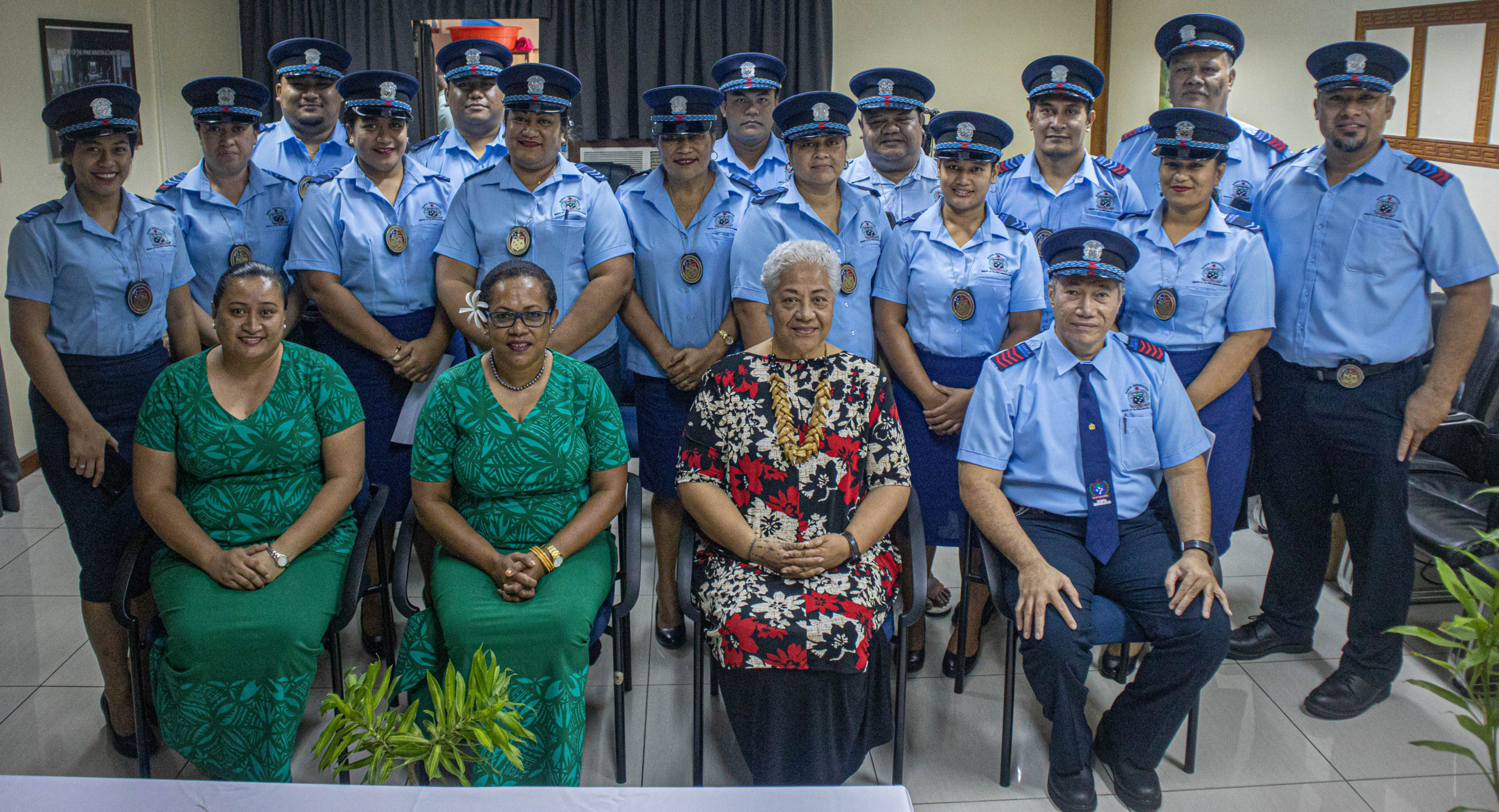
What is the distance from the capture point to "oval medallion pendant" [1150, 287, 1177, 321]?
117 inches

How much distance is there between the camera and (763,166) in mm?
4328

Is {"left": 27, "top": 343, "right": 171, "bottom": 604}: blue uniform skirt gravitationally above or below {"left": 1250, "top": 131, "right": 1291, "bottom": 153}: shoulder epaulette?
below

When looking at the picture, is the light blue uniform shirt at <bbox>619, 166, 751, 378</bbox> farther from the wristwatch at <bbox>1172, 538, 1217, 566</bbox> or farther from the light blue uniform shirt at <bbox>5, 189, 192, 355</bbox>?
the wristwatch at <bbox>1172, 538, 1217, 566</bbox>

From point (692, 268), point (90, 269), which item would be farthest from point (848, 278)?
point (90, 269)

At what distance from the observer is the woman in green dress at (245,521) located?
2.50 metres

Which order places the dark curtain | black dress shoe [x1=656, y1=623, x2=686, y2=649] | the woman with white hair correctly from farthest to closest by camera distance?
the dark curtain → black dress shoe [x1=656, y1=623, x2=686, y2=649] → the woman with white hair

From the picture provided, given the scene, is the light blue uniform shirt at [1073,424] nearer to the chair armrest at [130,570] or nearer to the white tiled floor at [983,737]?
the white tiled floor at [983,737]

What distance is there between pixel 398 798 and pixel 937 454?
6.49 feet

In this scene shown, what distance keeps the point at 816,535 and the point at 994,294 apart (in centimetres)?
95

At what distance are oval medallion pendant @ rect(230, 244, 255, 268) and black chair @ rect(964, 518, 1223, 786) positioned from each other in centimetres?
240

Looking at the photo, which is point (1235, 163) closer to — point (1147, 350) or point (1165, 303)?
point (1165, 303)

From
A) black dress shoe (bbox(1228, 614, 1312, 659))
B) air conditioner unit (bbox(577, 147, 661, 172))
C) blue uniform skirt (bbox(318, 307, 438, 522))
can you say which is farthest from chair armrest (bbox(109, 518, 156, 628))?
air conditioner unit (bbox(577, 147, 661, 172))

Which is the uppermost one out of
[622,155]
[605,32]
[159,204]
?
[605,32]

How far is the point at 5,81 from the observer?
14.4 feet
